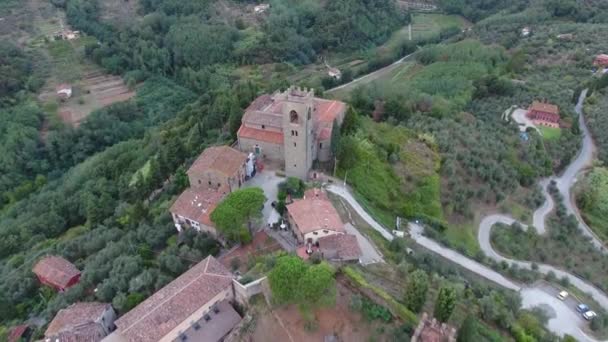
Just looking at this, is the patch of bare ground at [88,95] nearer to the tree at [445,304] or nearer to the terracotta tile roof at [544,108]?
the terracotta tile roof at [544,108]

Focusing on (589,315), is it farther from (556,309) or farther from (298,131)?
(298,131)

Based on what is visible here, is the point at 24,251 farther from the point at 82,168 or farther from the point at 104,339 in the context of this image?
the point at 104,339

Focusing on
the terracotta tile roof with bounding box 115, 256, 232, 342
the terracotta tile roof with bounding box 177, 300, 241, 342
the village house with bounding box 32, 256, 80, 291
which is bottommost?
the village house with bounding box 32, 256, 80, 291

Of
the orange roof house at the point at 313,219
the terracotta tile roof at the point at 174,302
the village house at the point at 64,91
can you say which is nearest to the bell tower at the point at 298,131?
the orange roof house at the point at 313,219

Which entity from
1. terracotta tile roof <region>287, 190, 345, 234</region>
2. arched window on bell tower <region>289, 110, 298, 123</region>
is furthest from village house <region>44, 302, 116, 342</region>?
arched window on bell tower <region>289, 110, 298, 123</region>

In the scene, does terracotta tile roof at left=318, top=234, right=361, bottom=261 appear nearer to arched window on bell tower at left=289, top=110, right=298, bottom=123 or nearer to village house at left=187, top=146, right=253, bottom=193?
village house at left=187, top=146, right=253, bottom=193
